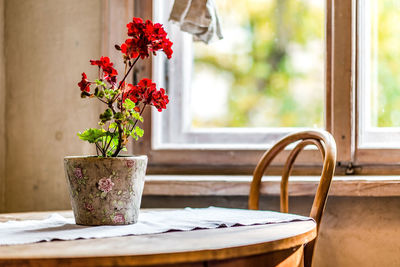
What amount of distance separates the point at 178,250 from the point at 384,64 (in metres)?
1.51

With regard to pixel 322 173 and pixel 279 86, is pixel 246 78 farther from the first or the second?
pixel 322 173

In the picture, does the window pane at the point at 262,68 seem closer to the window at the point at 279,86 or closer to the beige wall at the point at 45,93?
the window at the point at 279,86

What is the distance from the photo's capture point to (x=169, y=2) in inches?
86.7

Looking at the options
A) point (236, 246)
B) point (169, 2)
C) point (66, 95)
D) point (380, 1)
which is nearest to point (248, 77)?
point (169, 2)

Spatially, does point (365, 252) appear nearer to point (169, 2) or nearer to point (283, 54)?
point (283, 54)

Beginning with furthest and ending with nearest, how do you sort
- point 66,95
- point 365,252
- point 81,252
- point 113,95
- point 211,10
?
point 66,95 → point 211,10 → point 365,252 → point 113,95 → point 81,252

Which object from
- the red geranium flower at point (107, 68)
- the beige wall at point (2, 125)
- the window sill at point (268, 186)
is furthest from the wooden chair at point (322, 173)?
the beige wall at point (2, 125)

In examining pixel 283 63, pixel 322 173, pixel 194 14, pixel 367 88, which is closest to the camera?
pixel 322 173

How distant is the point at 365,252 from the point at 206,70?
97cm

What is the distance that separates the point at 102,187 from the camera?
1179mm

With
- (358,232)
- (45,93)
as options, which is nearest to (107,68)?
(45,93)

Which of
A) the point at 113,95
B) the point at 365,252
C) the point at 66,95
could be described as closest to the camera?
the point at 113,95

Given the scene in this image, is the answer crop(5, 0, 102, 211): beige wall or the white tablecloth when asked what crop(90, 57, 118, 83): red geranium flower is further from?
crop(5, 0, 102, 211): beige wall

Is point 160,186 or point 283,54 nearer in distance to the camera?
point 160,186
